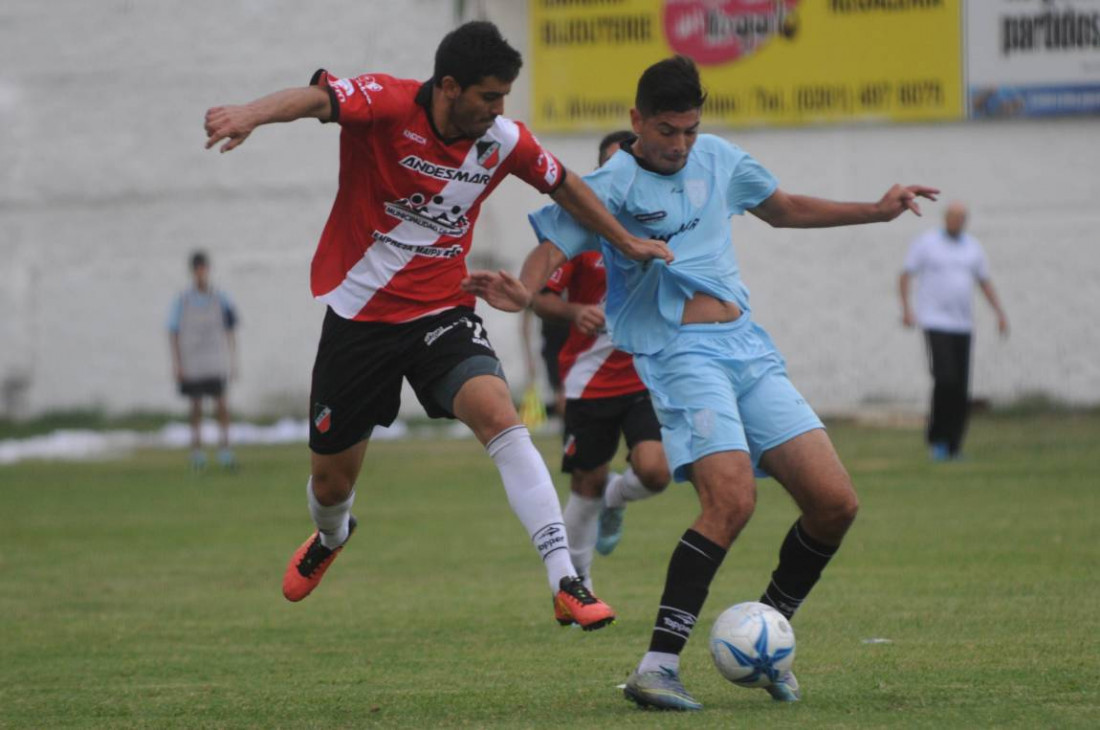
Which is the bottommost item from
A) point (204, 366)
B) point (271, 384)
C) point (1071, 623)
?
point (271, 384)

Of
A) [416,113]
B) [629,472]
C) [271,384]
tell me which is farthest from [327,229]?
[271,384]

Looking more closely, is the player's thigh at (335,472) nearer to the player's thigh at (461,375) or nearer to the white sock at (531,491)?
the player's thigh at (461,375)

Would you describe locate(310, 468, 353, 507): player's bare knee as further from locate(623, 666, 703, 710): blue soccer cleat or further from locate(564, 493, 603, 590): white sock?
locate(623, 666, 703, 710): blue soccer cleat

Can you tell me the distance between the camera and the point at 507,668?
23.6 ft

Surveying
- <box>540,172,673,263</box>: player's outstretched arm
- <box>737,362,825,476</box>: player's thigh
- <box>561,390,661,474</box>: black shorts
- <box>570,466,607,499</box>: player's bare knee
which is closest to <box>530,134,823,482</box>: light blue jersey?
<box>737,362,825,476</box>: player's thigh

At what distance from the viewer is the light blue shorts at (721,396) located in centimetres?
620

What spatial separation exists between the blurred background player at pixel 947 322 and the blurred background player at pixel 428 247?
34.5 ft

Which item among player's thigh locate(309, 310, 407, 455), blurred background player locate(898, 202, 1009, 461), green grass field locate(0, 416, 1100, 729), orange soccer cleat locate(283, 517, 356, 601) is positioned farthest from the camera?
blurred background player locate(898, 202, 1009, 461)

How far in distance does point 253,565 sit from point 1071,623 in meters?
5.62

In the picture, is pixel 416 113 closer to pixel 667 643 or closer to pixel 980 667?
pixel 667 643

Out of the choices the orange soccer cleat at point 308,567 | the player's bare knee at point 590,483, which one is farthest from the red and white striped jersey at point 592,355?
the orange soccer cleat at point 308,567

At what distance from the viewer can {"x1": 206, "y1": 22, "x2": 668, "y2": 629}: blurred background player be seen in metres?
6.52

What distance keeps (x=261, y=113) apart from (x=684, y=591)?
2169mm

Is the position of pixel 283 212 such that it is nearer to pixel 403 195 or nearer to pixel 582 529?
pixel 582 529
